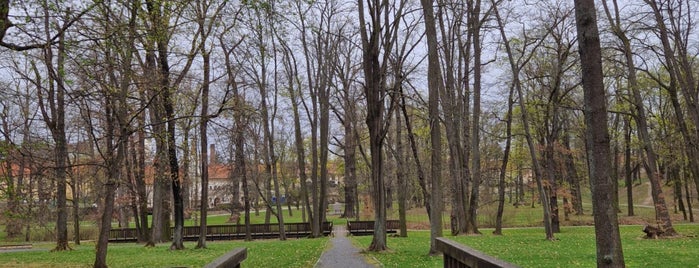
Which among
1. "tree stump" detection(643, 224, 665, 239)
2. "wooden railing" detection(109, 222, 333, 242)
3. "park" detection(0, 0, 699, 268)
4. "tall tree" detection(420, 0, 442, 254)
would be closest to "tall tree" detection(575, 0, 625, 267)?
"park" detection(0, 0, 699, 268)

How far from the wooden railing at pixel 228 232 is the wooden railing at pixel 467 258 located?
2456 centimetres

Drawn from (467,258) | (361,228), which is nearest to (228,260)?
(467,258)

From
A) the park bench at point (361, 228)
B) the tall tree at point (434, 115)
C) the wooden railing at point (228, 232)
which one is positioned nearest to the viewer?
the tall tree at point (434, 115)

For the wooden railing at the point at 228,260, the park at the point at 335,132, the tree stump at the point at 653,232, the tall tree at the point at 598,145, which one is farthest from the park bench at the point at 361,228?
the tall tree at the point at 598,145

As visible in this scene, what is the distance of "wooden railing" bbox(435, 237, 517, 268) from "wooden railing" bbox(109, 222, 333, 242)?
80.6ft

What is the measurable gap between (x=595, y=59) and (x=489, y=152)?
40928mm

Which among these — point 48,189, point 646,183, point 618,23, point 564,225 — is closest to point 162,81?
point 48,189

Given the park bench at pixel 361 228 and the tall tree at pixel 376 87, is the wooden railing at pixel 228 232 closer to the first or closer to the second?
the park bench at pixel 361 228

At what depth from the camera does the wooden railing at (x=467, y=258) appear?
382cm

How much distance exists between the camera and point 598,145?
534 centimetres

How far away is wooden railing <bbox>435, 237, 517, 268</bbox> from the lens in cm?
382

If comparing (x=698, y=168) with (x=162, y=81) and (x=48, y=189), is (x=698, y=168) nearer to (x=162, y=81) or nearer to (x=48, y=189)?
(x=162, y=81)

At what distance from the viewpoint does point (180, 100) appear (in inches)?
728

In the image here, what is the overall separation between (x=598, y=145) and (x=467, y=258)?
78.6 inches
